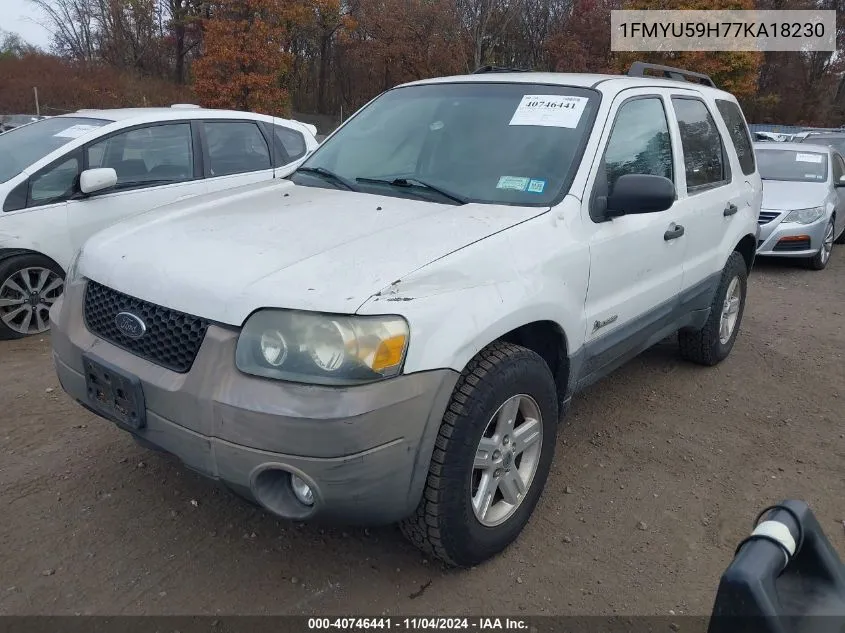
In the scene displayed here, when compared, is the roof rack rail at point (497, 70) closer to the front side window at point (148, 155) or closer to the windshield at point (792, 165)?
the front side window at point (148, 155)

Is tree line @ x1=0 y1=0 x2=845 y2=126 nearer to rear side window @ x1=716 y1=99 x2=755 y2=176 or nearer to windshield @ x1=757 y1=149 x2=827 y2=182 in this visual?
windshield @ x1=757 y1=149 x2=827 y2=182

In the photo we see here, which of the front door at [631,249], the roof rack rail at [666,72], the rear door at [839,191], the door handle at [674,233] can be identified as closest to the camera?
the front door at [631,249]

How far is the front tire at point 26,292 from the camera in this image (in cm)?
488

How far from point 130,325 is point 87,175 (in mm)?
3044

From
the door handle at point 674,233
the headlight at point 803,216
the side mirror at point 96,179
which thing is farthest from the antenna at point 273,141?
the headlight at point 803,216

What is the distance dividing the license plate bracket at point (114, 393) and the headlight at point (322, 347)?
464mm

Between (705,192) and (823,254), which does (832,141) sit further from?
(705,192)

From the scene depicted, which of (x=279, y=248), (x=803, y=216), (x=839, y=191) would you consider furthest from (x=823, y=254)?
(x=279, y=248)

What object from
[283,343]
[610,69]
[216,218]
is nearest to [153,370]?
[283,343]

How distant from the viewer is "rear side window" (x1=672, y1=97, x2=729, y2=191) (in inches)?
156

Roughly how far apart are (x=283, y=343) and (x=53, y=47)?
4814cm

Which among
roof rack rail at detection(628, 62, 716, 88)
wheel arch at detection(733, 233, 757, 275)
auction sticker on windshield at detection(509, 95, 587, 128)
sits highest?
roof rack rail at detection(628, 62, 716, 88)

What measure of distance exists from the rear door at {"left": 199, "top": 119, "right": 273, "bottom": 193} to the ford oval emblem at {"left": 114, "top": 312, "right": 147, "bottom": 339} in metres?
3.47

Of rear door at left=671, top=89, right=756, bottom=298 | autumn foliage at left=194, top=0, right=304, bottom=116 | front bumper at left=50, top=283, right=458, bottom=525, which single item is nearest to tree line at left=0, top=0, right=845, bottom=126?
autumn foliage at left=194, top=0, right=304, bottom=116
